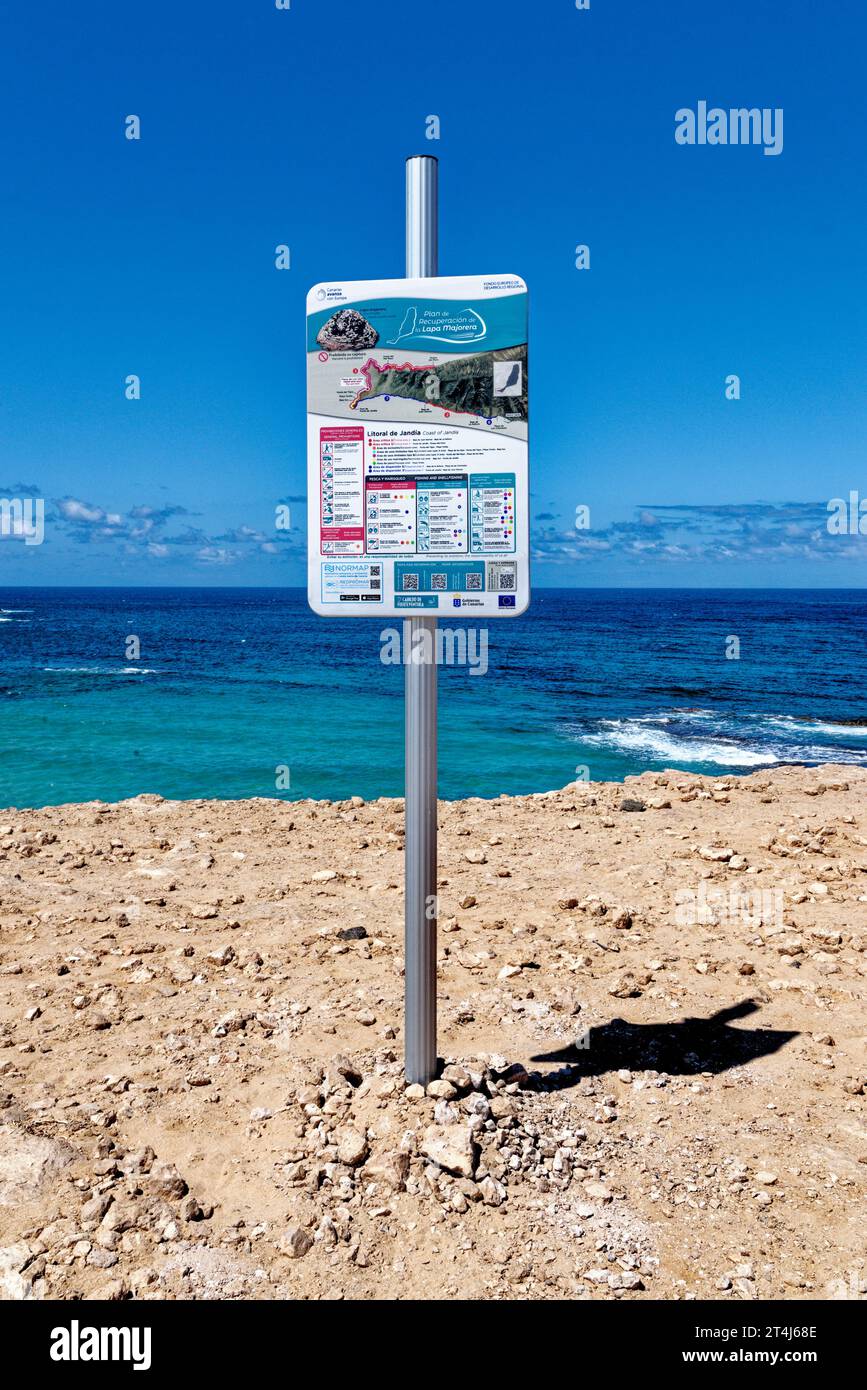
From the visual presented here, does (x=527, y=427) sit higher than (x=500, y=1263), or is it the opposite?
(x=527, y=427)

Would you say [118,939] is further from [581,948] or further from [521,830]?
[521,830]

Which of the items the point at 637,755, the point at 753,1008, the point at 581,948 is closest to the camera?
the point at 753,1008

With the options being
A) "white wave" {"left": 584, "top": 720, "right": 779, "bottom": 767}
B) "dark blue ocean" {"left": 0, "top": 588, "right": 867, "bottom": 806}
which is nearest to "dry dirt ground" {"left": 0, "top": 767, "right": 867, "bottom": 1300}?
"dark blue ocean" {"left": 0, "top": 588, "right": 867, "bottom": 806}

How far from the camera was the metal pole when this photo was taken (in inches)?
143

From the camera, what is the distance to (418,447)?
11.8 feet

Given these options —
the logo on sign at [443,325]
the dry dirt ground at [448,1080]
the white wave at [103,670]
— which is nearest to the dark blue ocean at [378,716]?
the white wave at [103,670]

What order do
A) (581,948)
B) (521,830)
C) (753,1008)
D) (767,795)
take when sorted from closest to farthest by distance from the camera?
1. (753,1008)
2. (581,948)
3. (521,830)
4. (767,795)

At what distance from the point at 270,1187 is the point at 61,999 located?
2.34 metres

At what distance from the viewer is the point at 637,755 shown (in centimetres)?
1919

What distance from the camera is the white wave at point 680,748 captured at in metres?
18.9

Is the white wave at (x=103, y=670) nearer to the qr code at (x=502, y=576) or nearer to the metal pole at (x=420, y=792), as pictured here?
the metal pole at (x=420, y=792)

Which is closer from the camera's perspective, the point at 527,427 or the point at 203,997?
the point at 527,427

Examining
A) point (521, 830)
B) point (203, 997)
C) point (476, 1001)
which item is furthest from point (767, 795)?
point (203, 997)

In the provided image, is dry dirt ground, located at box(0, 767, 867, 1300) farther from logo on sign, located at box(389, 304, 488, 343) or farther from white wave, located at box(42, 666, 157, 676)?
white wave, located at box(42, 666, 157, 676)
